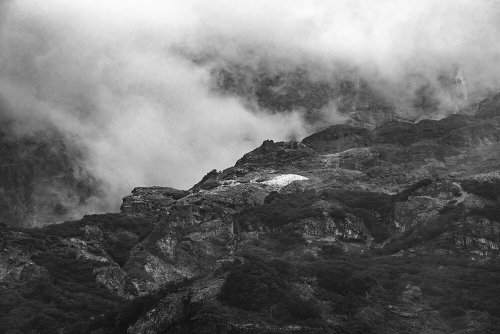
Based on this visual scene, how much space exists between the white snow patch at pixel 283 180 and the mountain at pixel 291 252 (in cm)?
39

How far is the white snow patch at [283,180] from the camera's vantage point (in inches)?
4284

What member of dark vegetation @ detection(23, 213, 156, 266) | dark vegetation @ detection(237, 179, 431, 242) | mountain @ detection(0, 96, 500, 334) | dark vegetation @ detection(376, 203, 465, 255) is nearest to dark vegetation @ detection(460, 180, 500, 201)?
mountain @ detection(0, 96, 500, 334)

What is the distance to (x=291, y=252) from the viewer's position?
77.6 m

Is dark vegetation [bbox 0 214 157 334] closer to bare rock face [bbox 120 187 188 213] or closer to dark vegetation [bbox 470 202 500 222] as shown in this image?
bare rock face [bbox 120 187 188 213]

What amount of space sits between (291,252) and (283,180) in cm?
3374

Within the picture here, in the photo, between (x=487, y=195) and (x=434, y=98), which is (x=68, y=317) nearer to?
(x=487, y=195)

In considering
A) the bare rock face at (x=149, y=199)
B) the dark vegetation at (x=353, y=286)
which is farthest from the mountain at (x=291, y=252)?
the bare rock face at (x=149, y=199)

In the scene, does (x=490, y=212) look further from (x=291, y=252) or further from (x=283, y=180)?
(x=283, y=180)

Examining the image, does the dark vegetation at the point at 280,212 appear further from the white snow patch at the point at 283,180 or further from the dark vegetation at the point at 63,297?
the dark vegetation at the point at 63,297

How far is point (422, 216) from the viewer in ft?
264

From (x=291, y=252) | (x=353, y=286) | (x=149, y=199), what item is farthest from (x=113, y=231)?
(x=353, y=286)

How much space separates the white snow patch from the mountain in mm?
386

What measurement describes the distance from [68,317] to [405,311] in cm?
3063

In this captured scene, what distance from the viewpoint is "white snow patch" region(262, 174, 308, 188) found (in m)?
109
